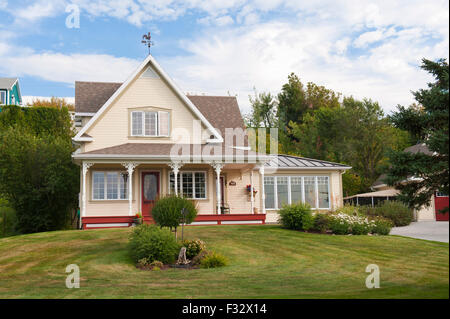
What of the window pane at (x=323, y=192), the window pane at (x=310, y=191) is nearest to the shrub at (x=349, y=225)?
the window pane at (x=310, y=191)

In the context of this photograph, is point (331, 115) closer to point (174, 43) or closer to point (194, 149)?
point (194, 149)

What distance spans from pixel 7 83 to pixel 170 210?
44717 mm

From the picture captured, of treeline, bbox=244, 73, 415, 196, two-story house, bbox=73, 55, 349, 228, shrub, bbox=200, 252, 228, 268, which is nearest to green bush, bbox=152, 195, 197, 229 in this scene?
shrub, bbox=200, 252, 228, 268

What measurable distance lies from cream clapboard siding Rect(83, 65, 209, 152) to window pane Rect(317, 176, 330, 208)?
7.00 meters

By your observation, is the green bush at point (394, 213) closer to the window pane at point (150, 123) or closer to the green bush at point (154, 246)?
the window pane at point (150, 123)

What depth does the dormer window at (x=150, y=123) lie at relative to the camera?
2270 centimetres

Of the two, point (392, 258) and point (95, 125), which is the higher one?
point (95, 125)

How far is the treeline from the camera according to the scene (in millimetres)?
34750

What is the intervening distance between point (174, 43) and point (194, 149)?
14067mm

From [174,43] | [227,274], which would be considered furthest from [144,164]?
[174,43]

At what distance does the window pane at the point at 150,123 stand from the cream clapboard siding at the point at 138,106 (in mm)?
407

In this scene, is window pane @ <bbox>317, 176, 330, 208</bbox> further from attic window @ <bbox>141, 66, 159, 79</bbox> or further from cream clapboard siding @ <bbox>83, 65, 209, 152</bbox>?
attic window @ <bbox>141, 66, 159, 79</bbox>

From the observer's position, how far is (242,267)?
1169cm

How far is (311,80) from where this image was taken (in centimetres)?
5119
